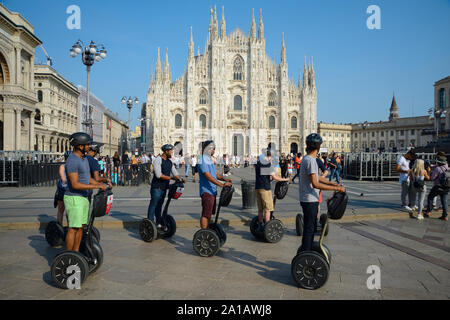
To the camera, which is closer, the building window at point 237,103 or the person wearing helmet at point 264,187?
the person wearing helmet at point 264,187

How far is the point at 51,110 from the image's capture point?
141ft

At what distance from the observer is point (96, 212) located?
12.2 ft

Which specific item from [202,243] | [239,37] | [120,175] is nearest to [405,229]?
[202,243]

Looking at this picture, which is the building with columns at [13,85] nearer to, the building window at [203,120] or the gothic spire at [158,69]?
the gothic spire at [158,69]

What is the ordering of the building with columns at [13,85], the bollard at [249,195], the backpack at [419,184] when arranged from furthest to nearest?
the building with columns at [13,85] → the bollard at [249,195] → the backpack at [419,184]

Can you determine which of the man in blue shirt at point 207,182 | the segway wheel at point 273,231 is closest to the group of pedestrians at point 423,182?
the segway wheel at point 273,231

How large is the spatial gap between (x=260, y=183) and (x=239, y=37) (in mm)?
46503

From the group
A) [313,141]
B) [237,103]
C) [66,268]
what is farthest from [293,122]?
[66,268]

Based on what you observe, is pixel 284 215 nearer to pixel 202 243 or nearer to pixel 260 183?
pixel 260 183

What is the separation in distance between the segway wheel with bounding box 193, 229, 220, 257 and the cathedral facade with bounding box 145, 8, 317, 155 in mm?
40636

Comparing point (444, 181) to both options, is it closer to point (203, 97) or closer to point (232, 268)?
point (232, 268)

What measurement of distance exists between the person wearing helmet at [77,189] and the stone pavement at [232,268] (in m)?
0.62

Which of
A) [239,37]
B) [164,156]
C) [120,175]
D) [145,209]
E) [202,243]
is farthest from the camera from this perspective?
[239,37]

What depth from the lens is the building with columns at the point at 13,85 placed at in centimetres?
2530
